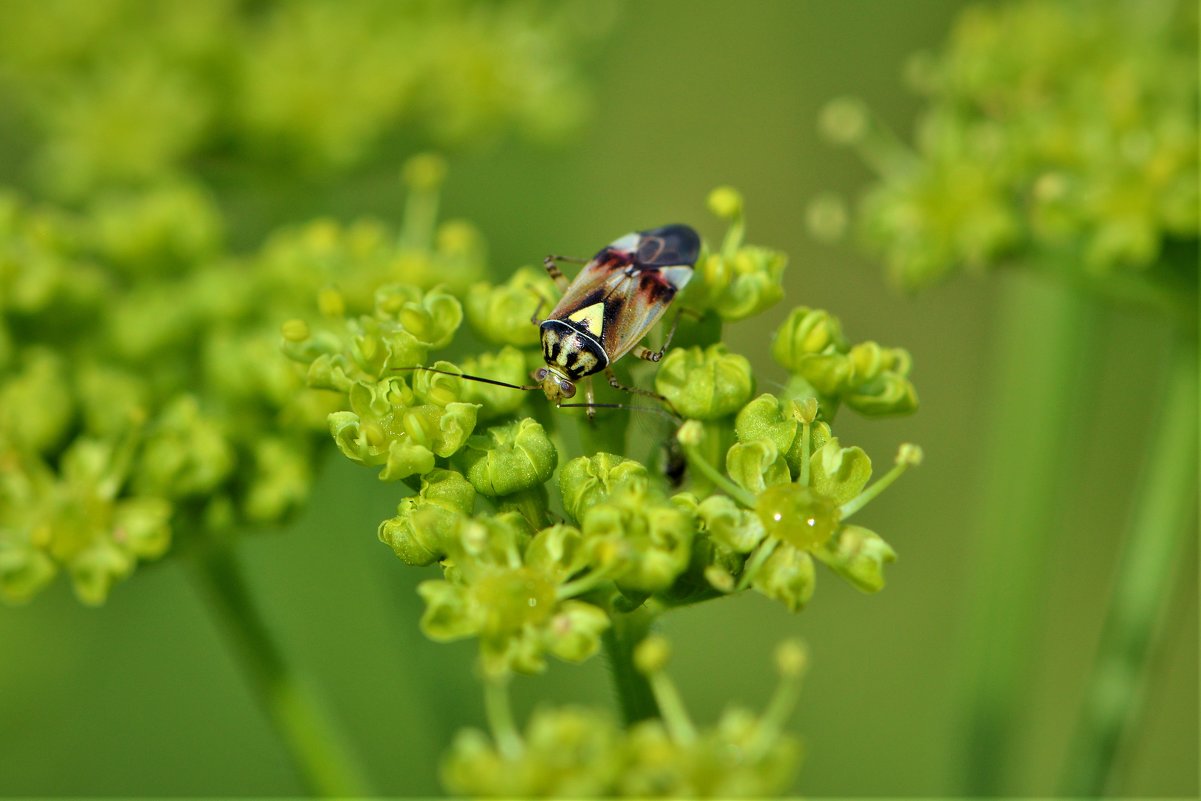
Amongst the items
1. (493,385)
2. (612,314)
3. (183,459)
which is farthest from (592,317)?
(183,459)

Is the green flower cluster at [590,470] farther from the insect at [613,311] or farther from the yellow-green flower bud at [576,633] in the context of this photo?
the insect at [613,311]

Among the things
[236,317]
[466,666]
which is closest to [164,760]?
[466,666]

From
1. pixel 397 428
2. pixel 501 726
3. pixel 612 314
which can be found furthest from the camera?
pixel 612 314

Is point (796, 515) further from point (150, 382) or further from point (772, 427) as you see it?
point (150, 382)

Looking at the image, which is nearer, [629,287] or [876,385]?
[876,385]

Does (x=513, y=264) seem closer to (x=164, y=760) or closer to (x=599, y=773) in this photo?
(x=164, y=760)
